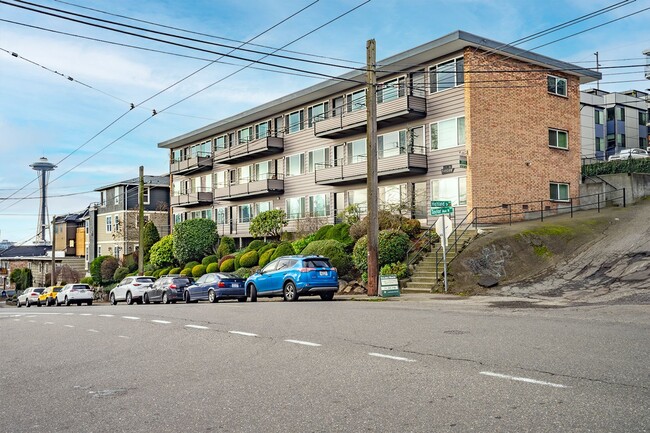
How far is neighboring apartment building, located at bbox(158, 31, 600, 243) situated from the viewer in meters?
32.4

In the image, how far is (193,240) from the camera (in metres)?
49.5

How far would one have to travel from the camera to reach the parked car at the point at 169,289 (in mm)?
31562

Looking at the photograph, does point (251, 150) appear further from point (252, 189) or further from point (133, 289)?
point (133, 289)

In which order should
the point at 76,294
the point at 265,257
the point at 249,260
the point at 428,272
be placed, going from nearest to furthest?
the point at 428,272 < the point at 265,257 < the point at 249,260 < the point at 76,294

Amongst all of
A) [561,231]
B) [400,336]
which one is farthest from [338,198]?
[400,336]

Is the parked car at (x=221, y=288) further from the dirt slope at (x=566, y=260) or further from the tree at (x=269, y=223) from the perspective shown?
the tree at (x=269, y=223)

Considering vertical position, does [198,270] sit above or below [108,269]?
above

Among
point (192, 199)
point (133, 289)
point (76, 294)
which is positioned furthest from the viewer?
point (192, 199)

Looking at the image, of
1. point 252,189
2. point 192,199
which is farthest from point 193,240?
point 192,199

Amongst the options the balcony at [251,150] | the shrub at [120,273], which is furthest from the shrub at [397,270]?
the shrub at [120,273]

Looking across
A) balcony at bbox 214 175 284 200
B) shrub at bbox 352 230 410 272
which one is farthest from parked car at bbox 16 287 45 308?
shrub at bbox 352 230 410 272

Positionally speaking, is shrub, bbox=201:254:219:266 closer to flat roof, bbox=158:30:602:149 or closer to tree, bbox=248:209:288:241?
tree, bbox=248:209:288:241

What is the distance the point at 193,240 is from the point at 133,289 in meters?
14.5

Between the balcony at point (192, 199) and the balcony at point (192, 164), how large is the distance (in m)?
2.12
